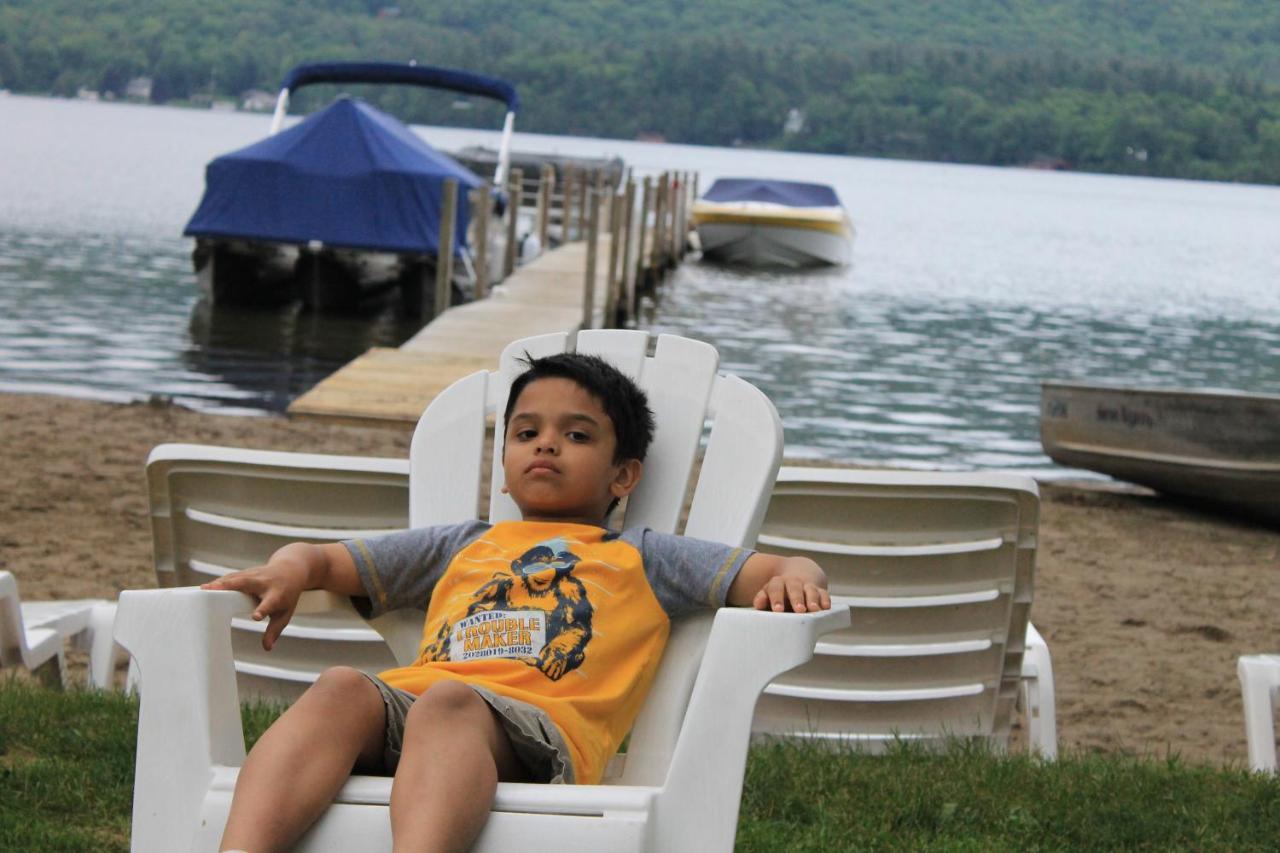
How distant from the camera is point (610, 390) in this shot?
3.28 meters

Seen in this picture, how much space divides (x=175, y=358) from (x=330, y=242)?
3727 millimetres

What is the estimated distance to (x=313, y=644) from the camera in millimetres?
3975

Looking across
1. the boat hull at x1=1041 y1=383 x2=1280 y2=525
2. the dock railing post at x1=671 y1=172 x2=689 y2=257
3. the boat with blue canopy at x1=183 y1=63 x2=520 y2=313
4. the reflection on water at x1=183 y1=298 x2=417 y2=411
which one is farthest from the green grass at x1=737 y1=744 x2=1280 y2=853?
the dock railing post at x1=671 y1=172 x2=689 y2=257

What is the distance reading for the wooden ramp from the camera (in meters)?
10.5

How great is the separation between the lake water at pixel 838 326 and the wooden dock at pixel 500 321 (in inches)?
55.5

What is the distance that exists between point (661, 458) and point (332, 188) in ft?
57.8

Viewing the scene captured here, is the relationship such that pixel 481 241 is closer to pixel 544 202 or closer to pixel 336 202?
pixel 336 202

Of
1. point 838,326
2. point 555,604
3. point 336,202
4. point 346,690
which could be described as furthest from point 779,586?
point 838,326

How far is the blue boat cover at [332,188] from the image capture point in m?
20.2

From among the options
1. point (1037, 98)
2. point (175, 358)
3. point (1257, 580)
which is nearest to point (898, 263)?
point (175, 358)

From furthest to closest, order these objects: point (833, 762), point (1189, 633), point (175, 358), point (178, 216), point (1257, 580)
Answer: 1. point (178, 216)
2. point (175, 358)
3. point (1257, 580)
4. point (1189, 633)
5. point (833, 762)

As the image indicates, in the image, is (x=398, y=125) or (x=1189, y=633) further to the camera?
(x=398, y=125)

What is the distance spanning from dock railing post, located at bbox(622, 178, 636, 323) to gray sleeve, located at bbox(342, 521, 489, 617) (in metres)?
18.6

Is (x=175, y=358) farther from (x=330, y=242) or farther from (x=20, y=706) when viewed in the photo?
(x=20, y=706)
